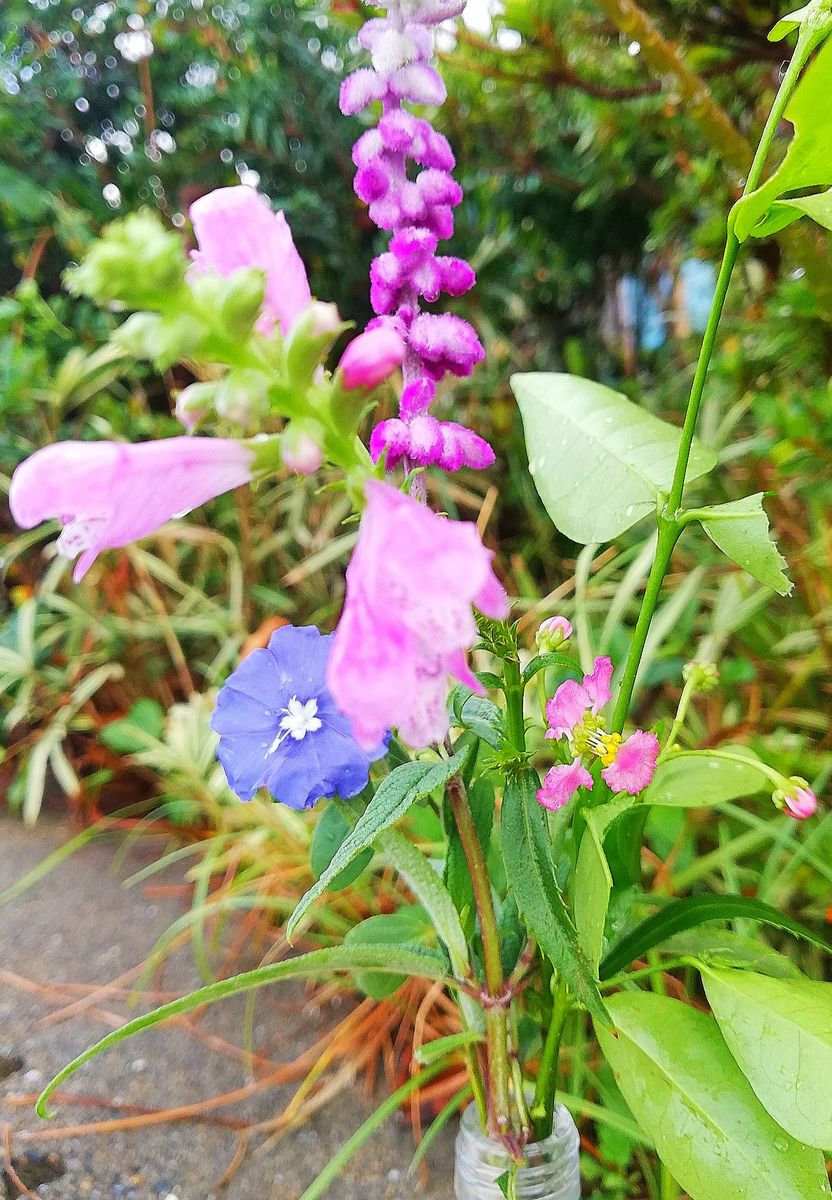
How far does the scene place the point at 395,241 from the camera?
44 centimetres

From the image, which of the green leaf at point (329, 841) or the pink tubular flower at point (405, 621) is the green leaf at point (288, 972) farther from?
the pink tubular flower at point (405, 621)

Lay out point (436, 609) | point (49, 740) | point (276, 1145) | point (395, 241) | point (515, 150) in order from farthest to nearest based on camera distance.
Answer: point (515, 150) < point (49, 740) < point (276, 1145) < point (395, 241) < point (436, 609)

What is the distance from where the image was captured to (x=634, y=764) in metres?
0.45

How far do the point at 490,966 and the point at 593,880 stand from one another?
113 millimetres

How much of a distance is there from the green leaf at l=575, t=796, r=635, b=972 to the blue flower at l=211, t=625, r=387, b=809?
14cm

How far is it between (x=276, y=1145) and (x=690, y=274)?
2.13 m

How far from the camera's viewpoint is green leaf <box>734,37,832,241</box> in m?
0.37

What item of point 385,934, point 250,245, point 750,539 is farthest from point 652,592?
point 385,934

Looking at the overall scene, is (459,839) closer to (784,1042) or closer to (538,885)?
(538,885)

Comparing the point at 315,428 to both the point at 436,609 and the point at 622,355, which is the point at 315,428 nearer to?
the point at 436,609

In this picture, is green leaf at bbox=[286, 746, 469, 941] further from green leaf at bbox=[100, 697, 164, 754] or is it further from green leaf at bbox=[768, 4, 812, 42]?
green leaf at bbox=[100, 697, 164, 754]

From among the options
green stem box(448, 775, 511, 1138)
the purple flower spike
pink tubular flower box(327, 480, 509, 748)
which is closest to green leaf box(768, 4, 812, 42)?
the purple flower spike

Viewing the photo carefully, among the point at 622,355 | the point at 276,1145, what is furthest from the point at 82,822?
the point at 622,355

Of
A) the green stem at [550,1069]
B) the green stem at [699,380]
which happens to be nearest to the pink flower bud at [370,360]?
the green stem at [699,380]
